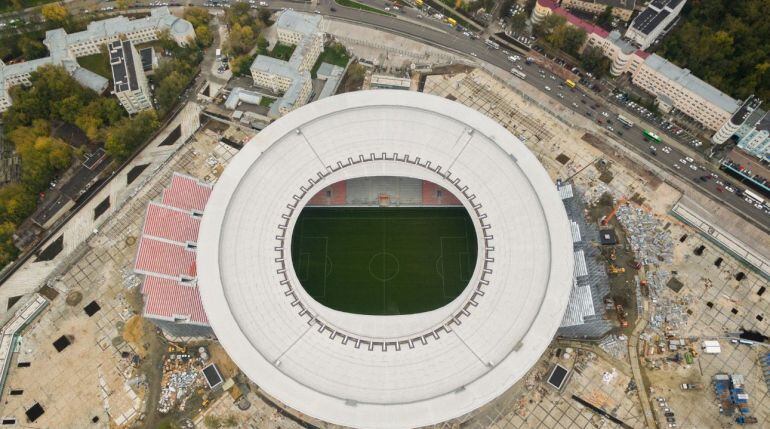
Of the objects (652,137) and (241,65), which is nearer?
(652,137)

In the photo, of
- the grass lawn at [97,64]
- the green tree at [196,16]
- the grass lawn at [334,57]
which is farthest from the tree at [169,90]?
the grass lawn at [334,57]

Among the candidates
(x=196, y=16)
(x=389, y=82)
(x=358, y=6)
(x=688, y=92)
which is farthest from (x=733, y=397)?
(x=196, y=16)

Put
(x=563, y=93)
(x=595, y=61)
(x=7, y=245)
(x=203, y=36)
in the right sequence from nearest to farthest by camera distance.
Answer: (x=7, y=245) → (x=595, y=61) → (x=563, y=93) → (x=203, y=36)

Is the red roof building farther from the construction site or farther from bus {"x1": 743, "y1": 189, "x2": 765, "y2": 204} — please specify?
bus {"x1": 743, "y1": 189, "x2": 765, "y2": 204}

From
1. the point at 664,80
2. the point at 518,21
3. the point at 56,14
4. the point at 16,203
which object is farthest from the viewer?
the point at 518,21

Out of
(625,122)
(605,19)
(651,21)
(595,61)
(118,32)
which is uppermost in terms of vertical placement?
(651,21)

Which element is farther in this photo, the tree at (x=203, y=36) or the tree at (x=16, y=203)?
the tree at (x=203, y=36)

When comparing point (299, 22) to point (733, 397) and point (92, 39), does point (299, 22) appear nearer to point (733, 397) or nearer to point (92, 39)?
point (92, 39)

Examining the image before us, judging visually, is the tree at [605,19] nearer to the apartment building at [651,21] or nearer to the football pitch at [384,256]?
the apartment building at [651,21]
